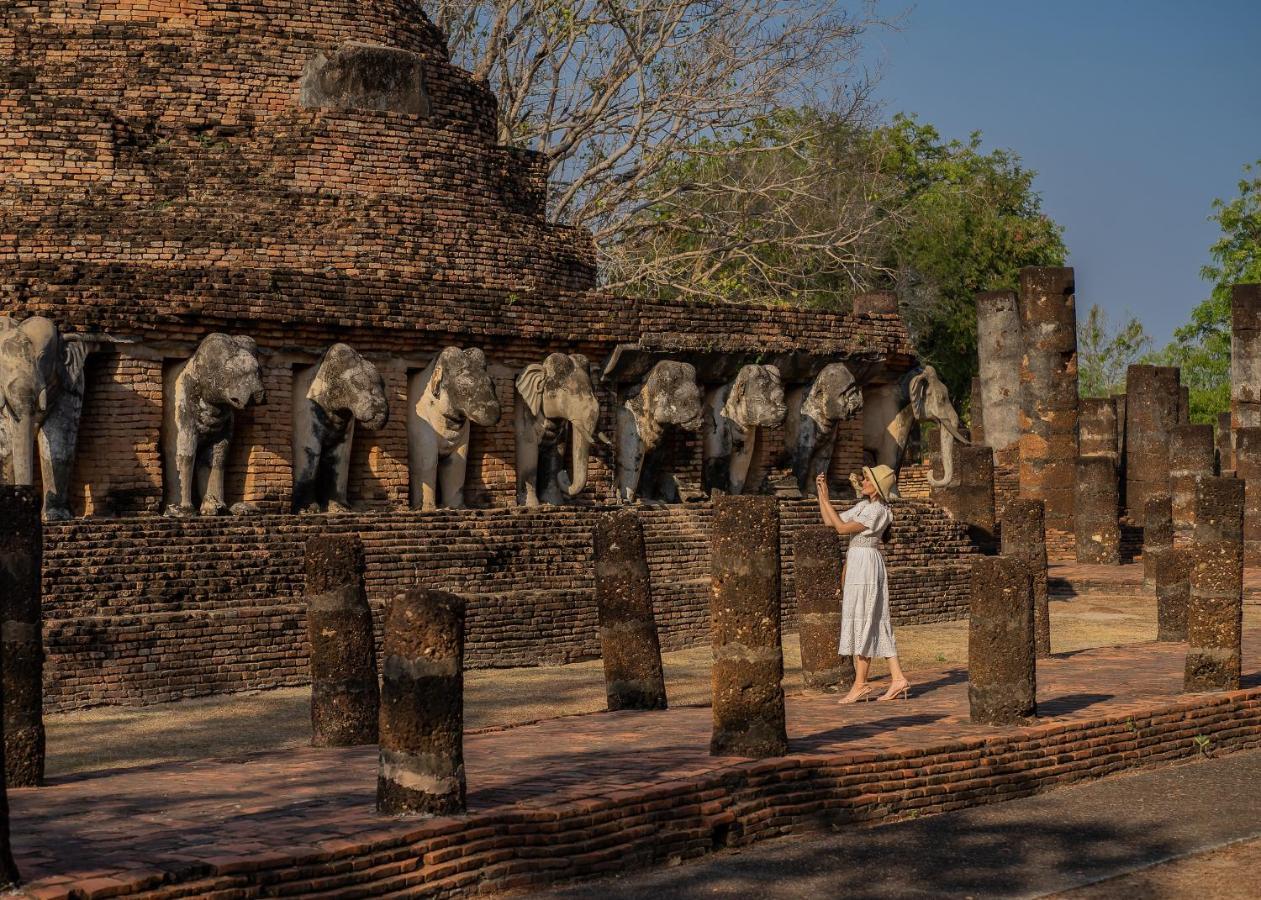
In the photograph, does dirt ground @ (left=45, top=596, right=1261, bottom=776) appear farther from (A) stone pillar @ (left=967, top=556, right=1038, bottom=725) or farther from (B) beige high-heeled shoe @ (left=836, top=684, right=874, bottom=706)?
(A) stone pillar @ (left=967, top=556, right=1038, bottom=725)

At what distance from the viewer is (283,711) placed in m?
11.8

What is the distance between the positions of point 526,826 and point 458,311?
920 cm

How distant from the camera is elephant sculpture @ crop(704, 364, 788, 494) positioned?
17.5m

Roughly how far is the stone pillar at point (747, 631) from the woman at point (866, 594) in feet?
6.28

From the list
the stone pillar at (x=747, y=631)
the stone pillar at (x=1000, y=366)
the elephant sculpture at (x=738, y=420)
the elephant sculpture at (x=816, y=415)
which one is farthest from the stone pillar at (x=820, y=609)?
the stone pillar at (x=1000, y=366)

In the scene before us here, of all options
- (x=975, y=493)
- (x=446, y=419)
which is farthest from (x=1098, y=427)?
(x=446, y=419)

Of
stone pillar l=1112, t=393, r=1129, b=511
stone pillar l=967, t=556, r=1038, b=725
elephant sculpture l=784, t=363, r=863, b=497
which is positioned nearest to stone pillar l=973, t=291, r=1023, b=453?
stone pillar l=1112, t=393, r=1129, b=511

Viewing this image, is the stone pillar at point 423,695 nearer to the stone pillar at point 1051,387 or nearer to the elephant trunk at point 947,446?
the elephant trunk at point 947,446

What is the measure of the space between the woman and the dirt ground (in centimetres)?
135

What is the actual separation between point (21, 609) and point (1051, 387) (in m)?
18.9

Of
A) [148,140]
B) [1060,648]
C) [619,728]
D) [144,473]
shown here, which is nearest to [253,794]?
[619,728]

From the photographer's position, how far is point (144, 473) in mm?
14289

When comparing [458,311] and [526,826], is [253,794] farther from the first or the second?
[458,311]

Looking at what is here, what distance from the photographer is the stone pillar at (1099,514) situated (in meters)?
24.4
